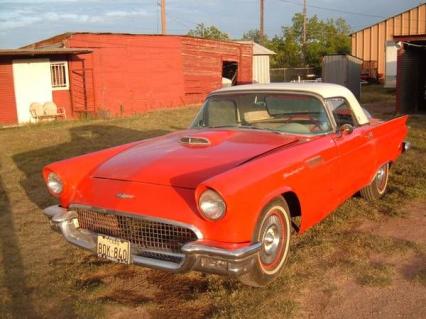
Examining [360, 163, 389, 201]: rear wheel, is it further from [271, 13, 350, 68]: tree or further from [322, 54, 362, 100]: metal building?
[271, 13, 350, 68]: tree

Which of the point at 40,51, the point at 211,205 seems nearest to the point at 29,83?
the point at 40,51

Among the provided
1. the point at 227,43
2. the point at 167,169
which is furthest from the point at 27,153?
the point at 227,43

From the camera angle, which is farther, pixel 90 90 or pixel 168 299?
pixel 90 90

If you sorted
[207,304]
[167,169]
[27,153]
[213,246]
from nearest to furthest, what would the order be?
1. [213,246]
2. [207,304]
3. [167,169]
4. [27,153]

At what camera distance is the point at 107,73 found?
20.7 m

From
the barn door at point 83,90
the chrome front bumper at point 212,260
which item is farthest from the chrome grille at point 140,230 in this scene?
the barn door at point 83,90

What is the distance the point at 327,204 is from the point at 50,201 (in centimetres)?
389

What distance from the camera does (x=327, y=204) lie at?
4.67 m

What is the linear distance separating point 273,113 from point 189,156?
133 cm

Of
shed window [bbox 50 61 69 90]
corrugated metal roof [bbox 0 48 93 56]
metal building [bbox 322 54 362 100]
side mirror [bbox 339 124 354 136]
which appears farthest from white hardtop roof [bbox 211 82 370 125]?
metal building [bbox 322 54 362 100]

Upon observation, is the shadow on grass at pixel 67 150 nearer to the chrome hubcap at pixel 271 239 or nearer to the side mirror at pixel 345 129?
the chrome hubcap at pixel 271 239

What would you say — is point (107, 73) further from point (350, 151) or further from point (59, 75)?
point (350, 151)

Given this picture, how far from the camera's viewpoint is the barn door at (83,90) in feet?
65.4

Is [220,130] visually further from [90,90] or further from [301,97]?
[90,90]
